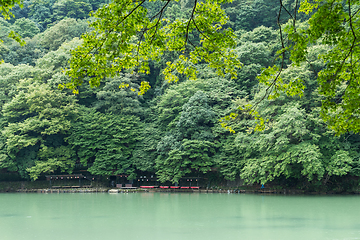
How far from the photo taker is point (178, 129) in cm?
1912

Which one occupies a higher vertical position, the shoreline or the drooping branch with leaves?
the drooping branch with leaves

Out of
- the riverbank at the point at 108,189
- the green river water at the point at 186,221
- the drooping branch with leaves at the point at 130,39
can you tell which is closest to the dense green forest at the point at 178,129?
the riverbank at the point at 108,189

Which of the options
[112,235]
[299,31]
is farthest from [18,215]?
[299,31]

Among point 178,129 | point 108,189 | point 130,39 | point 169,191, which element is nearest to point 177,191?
point 169,191

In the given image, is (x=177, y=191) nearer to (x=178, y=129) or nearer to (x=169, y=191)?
(x=169, y=191)

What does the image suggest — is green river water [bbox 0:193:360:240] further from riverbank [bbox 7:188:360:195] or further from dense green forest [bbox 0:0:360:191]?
riverbank [bbox 7:188:360:195]

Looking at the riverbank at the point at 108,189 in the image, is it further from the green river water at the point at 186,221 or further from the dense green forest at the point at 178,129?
the green river water at the point at 186,221

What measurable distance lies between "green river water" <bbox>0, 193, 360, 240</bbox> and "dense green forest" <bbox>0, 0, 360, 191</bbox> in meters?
2.94

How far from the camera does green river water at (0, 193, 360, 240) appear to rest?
7.96m

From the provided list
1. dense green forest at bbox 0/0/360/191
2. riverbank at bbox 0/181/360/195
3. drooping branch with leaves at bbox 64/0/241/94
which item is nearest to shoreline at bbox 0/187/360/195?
riverbank at bbox 0/181/360/195

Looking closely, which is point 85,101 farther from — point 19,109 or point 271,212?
point 271,212

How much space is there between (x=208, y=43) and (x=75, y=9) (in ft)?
108

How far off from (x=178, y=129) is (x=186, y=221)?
31.8ft

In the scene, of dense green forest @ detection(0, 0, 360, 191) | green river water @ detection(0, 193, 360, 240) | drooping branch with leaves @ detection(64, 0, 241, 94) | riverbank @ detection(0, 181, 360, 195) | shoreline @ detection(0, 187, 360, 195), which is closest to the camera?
drooping branch with leaves @ detection(64, 0, 241, 94)
